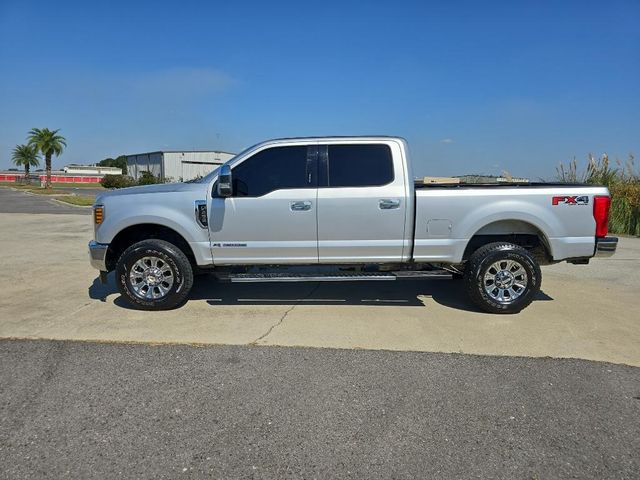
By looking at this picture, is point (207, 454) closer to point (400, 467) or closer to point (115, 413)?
point (115, 413)

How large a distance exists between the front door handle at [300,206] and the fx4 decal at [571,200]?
2.91 metres

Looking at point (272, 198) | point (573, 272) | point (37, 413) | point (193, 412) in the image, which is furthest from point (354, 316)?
point (573, 272)

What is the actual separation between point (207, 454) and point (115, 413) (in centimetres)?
88

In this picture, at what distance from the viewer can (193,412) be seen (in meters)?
3.02

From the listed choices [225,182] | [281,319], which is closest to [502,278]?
[281,319]

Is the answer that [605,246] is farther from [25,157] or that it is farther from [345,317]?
[25,157]

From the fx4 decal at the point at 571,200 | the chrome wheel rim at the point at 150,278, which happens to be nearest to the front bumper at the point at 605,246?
the fx4 decal at the point at 571,200

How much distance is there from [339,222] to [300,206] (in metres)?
0.51

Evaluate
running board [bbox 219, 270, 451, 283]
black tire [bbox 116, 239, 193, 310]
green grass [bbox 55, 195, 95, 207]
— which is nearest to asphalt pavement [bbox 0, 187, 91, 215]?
green grass [bbox 55, 195, 95, 207]

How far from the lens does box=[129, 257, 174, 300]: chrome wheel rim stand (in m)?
5.20

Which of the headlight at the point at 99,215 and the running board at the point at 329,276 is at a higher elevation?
the headlight at the point at 99,215

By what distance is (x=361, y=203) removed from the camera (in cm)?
507

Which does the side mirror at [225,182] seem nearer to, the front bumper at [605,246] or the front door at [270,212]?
the front door at [270,212]

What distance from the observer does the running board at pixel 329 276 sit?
509 cm
